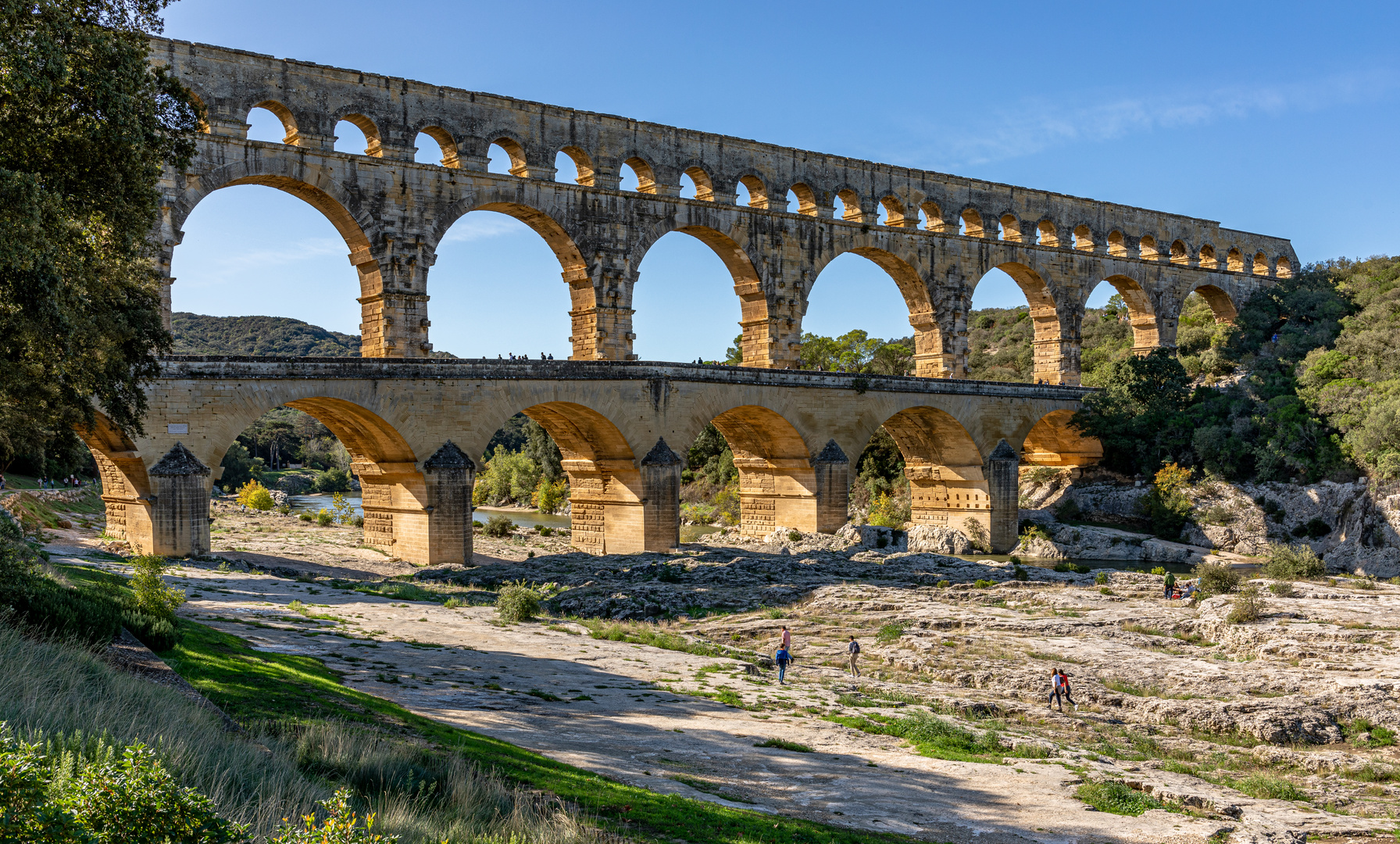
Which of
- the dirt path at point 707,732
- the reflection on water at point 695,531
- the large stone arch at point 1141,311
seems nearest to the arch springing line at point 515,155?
the dirt path at point 707,732

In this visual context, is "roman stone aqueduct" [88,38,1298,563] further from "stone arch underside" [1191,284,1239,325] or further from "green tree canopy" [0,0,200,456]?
"green tree canopy" [0,0,200,456]

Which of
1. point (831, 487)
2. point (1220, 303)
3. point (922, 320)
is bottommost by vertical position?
point (831, 487)

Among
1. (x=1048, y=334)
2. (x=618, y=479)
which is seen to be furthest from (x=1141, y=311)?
(x=618, y=479)

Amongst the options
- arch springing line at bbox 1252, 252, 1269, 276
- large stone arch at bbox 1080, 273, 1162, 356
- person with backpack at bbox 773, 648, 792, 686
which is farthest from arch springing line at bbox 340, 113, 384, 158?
arch springing line at bbox 1252, 252, 1269, 276

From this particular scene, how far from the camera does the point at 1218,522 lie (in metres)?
38.1

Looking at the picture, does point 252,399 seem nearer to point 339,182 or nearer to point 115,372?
point 339,182

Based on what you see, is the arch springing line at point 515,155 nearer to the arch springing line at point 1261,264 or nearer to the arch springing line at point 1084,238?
the arch springing line at point 1084,238

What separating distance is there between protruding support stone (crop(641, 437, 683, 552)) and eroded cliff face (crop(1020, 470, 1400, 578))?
49.0 ft

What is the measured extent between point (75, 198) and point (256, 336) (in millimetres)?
105068

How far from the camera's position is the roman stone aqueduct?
86.0ft

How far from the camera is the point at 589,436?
1242 inches

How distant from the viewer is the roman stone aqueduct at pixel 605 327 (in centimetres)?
2620

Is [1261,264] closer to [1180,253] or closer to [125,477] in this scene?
[1180,253]

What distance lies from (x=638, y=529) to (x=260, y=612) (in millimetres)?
14374
